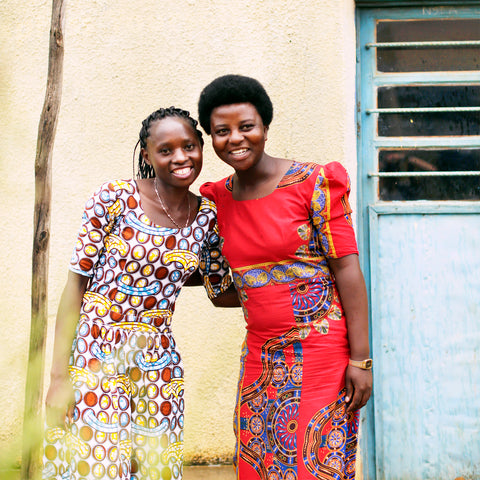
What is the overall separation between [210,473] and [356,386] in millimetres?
1660

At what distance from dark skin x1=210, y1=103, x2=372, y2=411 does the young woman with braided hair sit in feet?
0.44

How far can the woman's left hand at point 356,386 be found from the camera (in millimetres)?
1938

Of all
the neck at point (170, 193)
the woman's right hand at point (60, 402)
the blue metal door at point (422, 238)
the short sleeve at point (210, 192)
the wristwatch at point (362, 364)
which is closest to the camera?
the woman's right hand at point (60, 402)

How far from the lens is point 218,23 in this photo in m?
3.28

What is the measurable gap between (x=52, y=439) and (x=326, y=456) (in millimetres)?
881

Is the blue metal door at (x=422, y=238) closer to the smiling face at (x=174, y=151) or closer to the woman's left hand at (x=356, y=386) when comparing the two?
the woman's left hand at (x=356, y=386)

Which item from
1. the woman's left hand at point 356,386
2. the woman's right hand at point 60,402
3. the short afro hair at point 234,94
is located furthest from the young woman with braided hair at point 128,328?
the woman's left hand at point 356,386

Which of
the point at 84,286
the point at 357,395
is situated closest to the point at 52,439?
the point at 84,286

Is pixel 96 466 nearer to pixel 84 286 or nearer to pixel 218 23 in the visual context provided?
pixel 84 286

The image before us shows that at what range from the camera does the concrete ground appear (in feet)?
10.7

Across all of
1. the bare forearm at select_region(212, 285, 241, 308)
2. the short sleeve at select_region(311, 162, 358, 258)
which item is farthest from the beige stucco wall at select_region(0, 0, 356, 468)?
the short sleeve at select_region(311, 162, 358, 258)

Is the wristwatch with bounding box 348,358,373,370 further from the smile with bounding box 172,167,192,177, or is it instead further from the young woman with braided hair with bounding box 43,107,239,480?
the smile with bounding box 172,167,192,177

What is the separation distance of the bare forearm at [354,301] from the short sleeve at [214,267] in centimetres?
48

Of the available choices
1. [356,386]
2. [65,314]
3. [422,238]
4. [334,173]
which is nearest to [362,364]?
[356,386]
